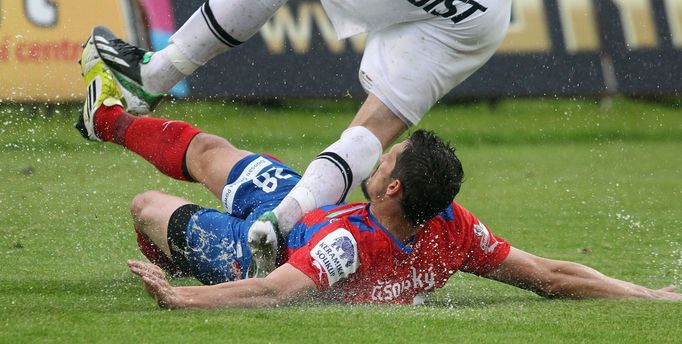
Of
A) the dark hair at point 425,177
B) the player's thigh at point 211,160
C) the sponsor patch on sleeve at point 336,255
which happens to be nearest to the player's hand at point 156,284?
the sponsor patch on sleeve at point 336,255

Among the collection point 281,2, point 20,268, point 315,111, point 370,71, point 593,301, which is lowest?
point 315,111

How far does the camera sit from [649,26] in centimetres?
1295

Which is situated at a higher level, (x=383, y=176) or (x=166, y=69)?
(x=166, y=69)

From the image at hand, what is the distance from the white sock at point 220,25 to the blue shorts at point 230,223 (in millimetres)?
532

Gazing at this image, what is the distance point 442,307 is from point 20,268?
2024 millimetres

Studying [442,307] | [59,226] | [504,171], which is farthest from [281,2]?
[504,171]

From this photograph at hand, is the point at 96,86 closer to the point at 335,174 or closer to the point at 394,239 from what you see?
the point at 335,174

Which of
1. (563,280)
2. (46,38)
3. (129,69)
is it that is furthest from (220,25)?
(46,38)

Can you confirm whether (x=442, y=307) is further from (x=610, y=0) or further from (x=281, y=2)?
(x=610, y=0)

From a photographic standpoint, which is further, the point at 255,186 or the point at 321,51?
the point at 321,51

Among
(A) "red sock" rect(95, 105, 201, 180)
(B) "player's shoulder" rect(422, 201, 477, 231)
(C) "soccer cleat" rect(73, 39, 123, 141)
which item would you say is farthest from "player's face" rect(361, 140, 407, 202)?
(C) "soccer cleat" rect(73, 39, 123, 141)

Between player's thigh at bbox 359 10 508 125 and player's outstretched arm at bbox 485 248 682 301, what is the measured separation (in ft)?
2.36

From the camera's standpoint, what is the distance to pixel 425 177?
4.85 metres

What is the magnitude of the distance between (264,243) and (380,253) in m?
0.44
